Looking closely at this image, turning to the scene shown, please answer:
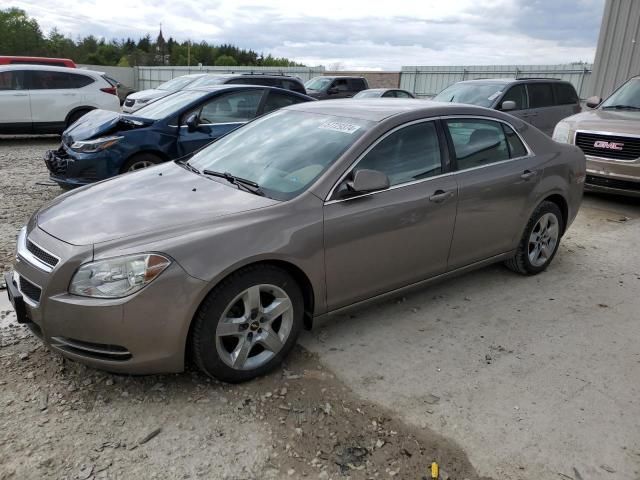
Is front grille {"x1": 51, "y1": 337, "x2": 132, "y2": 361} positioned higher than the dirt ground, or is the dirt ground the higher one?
front grille {"x1": 51, "y1": 337, "x2": 132, "y2": 361}

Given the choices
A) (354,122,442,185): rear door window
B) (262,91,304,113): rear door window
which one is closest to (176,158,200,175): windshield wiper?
(354,122,442,185): rear door window

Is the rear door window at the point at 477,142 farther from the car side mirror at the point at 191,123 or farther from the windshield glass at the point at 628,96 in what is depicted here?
the windshield glass at the point at 628,96

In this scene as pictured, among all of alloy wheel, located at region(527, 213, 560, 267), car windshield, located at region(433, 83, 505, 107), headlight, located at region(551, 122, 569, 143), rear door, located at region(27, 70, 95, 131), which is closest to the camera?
alloy wheel, located at region(527, 213, 560, 267)

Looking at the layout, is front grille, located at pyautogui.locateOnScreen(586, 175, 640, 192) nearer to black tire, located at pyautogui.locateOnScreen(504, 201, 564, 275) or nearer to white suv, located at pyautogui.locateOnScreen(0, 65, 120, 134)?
black tire, located at pyautogui.locateOnScreen(504, 201, 564, 275)

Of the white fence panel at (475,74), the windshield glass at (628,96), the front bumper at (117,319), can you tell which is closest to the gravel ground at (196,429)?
the front bumper at (117,319)

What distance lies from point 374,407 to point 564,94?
36.2 feet

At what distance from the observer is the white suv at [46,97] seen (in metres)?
11.3

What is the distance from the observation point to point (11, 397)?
289 centimetres

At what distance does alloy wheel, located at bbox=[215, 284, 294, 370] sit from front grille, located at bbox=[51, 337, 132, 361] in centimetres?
50

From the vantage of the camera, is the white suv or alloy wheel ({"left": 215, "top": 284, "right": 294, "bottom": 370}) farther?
the white suv

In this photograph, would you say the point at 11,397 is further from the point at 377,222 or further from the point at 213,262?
the point at 377,222

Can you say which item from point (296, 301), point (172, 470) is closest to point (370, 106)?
point (296, 301)

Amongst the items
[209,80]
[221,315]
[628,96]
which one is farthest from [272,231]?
[209,80]

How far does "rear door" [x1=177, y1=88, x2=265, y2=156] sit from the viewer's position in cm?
689
